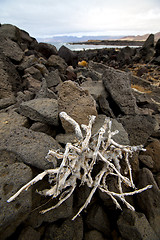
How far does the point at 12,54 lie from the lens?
3279 mm

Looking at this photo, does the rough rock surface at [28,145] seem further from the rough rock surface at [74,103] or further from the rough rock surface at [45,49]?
the rough rock surface at [45,49]

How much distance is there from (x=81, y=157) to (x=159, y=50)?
16609mm

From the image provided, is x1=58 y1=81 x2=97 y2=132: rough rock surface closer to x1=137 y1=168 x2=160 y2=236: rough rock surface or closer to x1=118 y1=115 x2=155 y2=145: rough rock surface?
x1=118 y1=115 x2=155 y2=145: rough rock surface

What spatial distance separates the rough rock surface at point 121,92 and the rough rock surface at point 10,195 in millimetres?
1945

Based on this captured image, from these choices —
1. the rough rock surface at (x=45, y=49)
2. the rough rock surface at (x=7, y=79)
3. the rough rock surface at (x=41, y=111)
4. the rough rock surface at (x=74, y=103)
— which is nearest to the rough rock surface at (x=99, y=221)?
the rough rock surface at (x=74, y=103)

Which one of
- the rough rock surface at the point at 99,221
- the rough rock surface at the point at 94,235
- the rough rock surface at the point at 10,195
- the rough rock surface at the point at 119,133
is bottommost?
the rough rock surface at the point at 94,235

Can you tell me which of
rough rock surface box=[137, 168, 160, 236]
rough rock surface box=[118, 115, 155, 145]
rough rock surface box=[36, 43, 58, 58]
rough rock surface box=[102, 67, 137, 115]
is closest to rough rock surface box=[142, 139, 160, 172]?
rough rock surface box=[118, 115, 155, 145]

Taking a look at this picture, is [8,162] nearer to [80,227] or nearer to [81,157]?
[81,157]

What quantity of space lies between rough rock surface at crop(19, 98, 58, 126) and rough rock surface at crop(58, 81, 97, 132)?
15 centimetres

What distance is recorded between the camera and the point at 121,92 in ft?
8.45

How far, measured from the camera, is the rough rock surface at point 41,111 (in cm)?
190

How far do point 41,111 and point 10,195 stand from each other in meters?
1.11

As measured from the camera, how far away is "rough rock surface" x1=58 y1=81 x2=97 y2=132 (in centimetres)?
185

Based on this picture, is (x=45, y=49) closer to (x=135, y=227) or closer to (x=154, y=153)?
(x=154, y=153)
